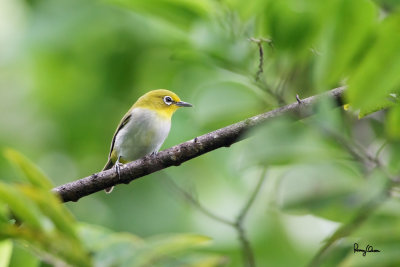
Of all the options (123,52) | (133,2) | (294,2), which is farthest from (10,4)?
(294,2)

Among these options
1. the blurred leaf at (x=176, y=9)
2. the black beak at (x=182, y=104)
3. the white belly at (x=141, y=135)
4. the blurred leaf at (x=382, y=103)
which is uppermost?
the black beak at (x=182, y=104)

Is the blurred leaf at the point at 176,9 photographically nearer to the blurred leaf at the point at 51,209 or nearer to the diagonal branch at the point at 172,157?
the diagonal branch at the point at 172,157

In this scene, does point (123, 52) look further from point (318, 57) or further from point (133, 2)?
point (318, 57)

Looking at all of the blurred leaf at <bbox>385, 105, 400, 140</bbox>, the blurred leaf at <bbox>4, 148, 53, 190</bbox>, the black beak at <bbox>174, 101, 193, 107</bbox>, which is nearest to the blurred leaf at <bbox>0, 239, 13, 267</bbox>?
the blurred leaf at <bbox>4, 148, 53, 190</bbox>

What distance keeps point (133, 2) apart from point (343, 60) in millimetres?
1155

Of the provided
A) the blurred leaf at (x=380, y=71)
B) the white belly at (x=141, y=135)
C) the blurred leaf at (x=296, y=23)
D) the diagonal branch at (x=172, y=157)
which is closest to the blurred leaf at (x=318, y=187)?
the blurred leaf at (x=380, y=71)

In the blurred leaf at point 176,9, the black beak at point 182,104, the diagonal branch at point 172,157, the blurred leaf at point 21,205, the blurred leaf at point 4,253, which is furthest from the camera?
the black beak at point 182,104

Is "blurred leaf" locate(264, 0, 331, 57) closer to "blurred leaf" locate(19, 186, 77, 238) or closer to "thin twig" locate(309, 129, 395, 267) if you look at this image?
"thin twig" locate(309, 129, 395, 267)

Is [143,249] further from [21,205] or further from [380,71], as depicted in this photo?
[380,71]

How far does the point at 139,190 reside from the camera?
486cm

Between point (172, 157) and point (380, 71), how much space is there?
1314 mm

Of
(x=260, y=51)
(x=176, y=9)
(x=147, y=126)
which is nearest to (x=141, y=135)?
(x=147, y=126)

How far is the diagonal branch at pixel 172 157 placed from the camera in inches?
81.7

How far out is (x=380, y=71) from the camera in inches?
46.2
